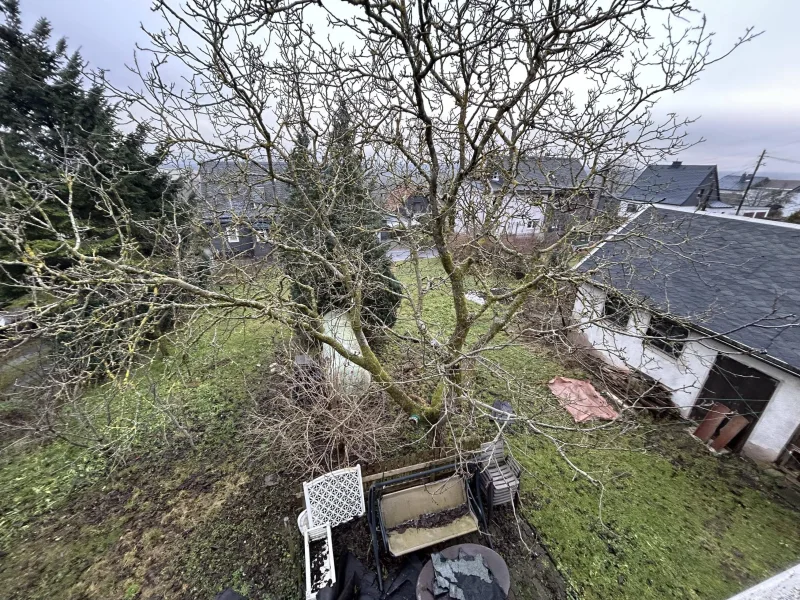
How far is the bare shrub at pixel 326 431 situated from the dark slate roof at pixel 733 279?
16.4 ft

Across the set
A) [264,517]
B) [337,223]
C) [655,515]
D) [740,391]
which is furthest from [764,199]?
[264,517]

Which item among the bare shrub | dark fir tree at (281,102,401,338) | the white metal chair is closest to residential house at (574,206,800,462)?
the white metal chair

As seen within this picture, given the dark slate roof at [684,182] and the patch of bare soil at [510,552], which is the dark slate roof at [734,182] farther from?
the patch of bare soil at [510,552]

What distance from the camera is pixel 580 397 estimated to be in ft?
25.4

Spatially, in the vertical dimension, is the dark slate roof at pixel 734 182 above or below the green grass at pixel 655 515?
above

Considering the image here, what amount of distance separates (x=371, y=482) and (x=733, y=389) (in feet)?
25.4

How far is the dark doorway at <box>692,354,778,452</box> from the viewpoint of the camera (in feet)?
20.6

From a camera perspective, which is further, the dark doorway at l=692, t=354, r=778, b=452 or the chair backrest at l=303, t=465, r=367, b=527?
the dark doorway at l=692, t=354, r=778, b=452

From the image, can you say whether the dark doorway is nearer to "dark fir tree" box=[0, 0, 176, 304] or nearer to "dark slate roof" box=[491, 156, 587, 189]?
"dark slate roof" box=[491, 156, 587, 189]

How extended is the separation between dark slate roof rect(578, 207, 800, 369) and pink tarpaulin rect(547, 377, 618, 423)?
102 inches

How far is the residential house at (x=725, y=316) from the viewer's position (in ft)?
18.4

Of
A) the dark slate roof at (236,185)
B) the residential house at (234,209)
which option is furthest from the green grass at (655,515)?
the dark slate roof at (236,185)

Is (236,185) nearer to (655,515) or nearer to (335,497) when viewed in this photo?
(335,497)

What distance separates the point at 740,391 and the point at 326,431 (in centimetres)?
856
